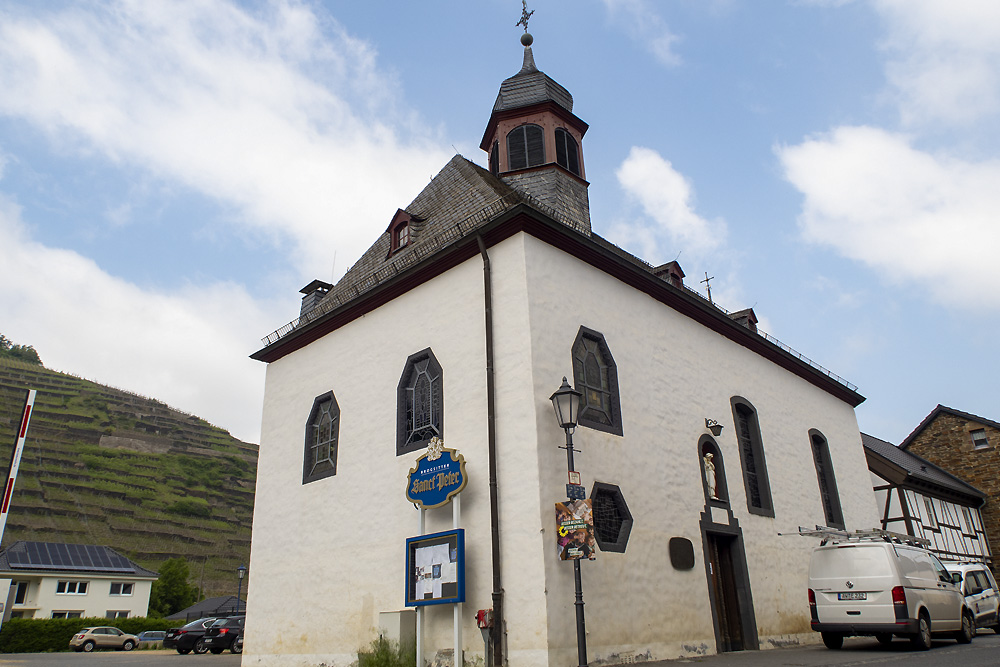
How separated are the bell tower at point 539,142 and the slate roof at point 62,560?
3766 cm

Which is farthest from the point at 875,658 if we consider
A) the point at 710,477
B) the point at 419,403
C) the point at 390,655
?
the point at 419,403

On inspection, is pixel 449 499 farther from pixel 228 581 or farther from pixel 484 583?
pixel 228 581

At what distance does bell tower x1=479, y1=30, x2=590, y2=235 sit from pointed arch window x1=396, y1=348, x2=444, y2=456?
538 cm

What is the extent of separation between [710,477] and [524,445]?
17.2 ft

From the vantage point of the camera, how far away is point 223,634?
2303 cm

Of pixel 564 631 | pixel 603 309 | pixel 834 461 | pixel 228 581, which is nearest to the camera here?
pixel 564 631

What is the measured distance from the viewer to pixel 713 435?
1420cm

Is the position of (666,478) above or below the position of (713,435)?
below

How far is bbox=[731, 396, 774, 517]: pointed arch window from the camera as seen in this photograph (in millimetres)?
15105

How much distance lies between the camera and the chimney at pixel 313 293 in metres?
17.8

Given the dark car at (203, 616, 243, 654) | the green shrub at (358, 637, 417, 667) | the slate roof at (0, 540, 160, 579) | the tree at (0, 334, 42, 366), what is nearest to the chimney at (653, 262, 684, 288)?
the green shrub at (358, 637, 417, 667)

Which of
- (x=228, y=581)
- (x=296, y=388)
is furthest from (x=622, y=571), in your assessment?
(x=228, y=581)

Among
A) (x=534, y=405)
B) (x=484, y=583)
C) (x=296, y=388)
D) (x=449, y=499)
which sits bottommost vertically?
(x=484, y=583)

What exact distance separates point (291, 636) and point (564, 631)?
21.4ft
